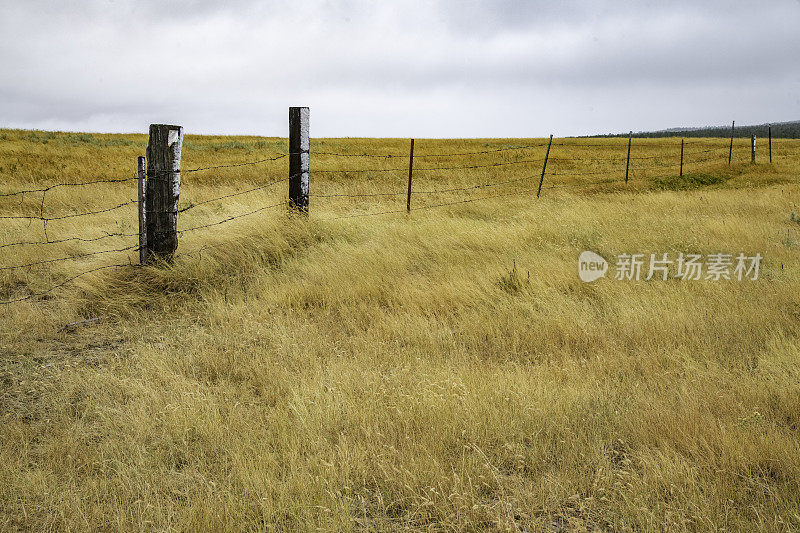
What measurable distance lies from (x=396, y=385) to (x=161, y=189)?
4.30m

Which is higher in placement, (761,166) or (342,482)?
(761,166)

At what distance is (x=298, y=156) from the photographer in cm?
772

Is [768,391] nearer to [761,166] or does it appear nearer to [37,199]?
[37,199]

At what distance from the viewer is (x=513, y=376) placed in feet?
12.3

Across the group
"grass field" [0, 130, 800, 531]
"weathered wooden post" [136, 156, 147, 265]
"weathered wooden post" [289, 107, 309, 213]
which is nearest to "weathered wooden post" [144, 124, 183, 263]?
"weathered wooden post" [136, 156, 147, 265]

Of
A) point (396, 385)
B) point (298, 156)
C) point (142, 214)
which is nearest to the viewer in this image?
point (396, 385)

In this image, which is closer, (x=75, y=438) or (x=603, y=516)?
(x=603, y=516)

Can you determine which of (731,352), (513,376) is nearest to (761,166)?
(731,352)

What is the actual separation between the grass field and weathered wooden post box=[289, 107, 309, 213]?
0.50 metres

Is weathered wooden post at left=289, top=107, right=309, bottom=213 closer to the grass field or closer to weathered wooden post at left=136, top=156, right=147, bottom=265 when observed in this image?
the grass field

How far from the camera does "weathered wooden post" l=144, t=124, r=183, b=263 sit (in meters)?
6.38

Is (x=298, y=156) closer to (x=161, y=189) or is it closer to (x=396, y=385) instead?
(x=161, y=189)

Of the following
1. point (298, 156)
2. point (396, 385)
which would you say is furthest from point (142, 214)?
point (396, 385)

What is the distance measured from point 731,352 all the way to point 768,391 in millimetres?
789
